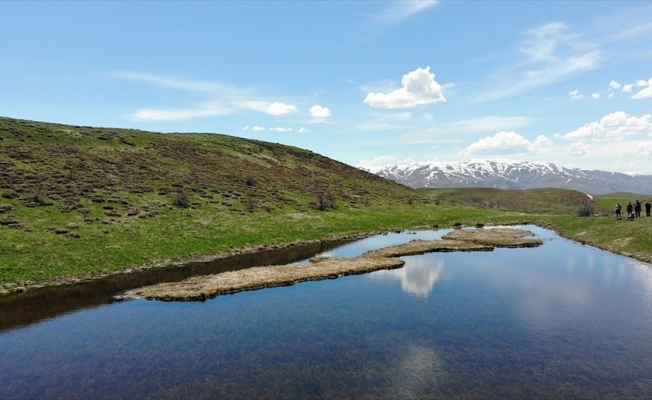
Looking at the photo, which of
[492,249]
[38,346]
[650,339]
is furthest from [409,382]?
[492,249]

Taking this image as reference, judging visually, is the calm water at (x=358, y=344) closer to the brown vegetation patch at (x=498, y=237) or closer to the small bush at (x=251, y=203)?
the brown vegetation patch at (x=498, y=237)

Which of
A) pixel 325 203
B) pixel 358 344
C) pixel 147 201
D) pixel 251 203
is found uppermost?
pixel 147 201

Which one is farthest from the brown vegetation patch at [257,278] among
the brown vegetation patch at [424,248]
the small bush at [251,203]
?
the small bush at [251,203]

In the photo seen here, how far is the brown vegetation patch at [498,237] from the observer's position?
185 feet

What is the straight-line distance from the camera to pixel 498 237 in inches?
2445

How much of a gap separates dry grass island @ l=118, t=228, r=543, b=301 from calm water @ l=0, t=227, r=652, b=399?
1647mm

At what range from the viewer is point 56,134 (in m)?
94.4

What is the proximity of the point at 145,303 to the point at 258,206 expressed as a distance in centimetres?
4806

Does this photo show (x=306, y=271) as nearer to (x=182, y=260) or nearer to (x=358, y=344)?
(x=182, y=260)

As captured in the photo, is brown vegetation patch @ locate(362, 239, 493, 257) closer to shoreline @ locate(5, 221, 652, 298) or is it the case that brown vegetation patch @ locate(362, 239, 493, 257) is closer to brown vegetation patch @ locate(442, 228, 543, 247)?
brown vegetation patch @ locate(442, 228, 543, 247)

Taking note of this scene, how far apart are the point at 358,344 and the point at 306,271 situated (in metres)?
18.5

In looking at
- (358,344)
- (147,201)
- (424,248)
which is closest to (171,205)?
(147,201)

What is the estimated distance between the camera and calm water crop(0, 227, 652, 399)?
703 inches

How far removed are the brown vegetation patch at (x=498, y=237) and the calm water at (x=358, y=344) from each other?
21031mm
